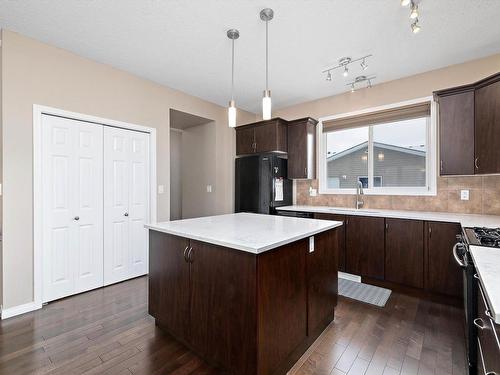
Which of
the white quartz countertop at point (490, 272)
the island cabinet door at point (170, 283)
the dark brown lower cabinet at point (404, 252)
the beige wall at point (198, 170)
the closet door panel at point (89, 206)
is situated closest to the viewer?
the white quartz countertop at point (490, 272)

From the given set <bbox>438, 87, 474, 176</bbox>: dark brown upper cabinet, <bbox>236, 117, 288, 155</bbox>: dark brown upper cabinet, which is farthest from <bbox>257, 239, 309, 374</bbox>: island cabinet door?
<bbox>236, 117, 288, 155</bbox>: dark brown upper cabinet

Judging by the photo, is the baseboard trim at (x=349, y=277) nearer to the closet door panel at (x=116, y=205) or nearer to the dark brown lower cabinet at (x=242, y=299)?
the dark brown lower cabinet at (x=242, y=299)

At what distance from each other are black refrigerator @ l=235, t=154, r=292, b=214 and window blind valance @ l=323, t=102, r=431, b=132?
1.02 m

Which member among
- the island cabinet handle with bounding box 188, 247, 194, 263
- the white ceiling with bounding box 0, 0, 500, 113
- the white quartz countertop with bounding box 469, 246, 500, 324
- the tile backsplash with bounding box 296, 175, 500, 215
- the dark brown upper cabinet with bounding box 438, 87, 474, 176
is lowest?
the island cabinet handle with bounding box 188, 247, 194, 263

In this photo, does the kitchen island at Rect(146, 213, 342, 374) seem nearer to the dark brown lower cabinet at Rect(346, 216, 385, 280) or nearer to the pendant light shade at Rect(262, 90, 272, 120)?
the pendant light shade at Rect(262, 90, 272, 120)

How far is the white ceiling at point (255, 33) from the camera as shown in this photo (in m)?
2.05

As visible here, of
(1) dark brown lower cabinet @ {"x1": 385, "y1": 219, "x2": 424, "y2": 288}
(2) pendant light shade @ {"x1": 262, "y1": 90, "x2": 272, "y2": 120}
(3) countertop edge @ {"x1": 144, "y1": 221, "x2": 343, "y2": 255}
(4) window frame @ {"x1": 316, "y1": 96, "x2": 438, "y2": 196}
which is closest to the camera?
(3) countertop edge @ {"x1": 144, "y1": 221, "x2": 343, "y2": 255}

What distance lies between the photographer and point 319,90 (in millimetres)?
3787

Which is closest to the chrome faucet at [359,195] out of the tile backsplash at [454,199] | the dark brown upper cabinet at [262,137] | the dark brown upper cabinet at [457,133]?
the tile backsplash at [454,199]

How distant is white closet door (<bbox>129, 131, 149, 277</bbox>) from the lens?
10.9 feet

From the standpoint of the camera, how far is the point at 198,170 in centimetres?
478

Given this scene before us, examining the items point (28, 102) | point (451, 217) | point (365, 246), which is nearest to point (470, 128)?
point (451, 217)

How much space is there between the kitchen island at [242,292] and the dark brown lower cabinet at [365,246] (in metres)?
1.21

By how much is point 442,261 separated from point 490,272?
1.92 meters
